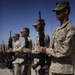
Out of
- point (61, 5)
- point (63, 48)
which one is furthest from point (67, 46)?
point (61, 5)

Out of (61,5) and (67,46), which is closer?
(67,46)

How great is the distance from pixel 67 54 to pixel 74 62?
0.77ft

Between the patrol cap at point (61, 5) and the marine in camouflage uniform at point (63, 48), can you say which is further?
the patrol cap at point (61, 5)

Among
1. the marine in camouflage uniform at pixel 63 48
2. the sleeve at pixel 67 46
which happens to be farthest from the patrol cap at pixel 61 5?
the sleeve at pixel 67 46

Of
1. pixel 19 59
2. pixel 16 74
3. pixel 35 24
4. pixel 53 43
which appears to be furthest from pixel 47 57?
pixel 16 74

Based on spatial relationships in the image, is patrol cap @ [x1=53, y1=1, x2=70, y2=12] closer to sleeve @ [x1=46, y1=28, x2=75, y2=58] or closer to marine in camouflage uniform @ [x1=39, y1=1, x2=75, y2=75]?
marine in camouflage uniform @ [x1=39, y1=1, x2=75, y2=75]

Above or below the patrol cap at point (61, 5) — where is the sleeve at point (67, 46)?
below

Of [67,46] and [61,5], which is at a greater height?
[61,5]

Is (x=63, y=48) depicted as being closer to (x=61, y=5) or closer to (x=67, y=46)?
(x=67, y=46)

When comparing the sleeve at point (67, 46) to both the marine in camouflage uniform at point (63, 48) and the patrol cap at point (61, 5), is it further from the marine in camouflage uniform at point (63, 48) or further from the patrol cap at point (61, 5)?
the patrol cap at point (61, 5)

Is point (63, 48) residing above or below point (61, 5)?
below

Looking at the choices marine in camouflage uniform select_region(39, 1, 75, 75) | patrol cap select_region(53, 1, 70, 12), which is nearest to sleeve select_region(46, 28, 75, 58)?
marine in camouflage uniform select_region(39, 1, 75, 75)

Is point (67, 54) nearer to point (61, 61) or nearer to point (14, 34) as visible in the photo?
point (61, 61)

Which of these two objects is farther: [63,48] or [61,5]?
[61,5]
